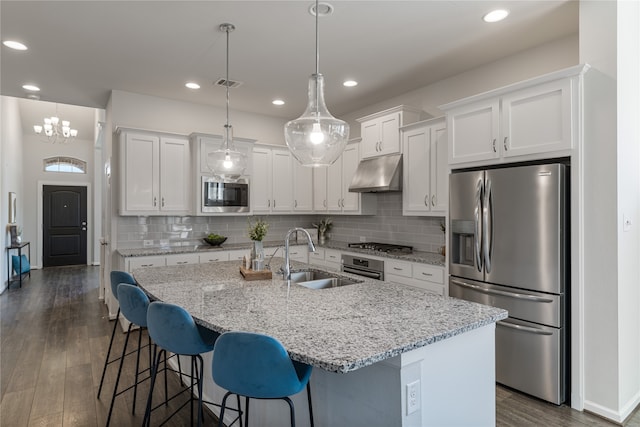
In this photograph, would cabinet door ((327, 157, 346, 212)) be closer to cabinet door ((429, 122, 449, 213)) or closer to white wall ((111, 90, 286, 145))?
white wall ((111, 90, 286, 145))

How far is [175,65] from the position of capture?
12.5ft

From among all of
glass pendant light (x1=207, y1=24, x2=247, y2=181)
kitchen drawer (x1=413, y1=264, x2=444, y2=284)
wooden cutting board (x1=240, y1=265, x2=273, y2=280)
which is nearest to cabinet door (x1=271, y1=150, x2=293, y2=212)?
glass pendant light (x1=207, y1=24, x2=247, y2=181)

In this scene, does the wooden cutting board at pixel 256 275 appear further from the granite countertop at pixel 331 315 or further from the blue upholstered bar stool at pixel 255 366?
the blue upholstered bar stool at pixel 255 366

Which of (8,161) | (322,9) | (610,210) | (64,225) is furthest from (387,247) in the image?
(64,225)

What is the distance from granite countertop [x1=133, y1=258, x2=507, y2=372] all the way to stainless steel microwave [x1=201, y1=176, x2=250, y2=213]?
228 centimetres

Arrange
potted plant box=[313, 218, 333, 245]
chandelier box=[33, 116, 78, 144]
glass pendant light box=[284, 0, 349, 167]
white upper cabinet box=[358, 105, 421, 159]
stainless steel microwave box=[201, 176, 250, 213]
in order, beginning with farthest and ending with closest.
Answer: chandelier box=[33, 116, 78, 144]
potted plant box=[313, 218, 333, 245]
stainless steel microwave box=[201, 176, 250, 213]
white upper cabinet box=[358, 105, 421, 159]
glass pendant light box=[284, 0, 349, 167]

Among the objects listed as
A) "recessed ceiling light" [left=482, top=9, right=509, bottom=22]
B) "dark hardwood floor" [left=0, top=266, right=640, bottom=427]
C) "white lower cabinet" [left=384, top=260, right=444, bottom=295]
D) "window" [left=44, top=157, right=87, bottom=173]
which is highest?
"recessed ceiling light" [left=482, top=9, right=509, bottom=22]

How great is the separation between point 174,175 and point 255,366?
3.88 meters

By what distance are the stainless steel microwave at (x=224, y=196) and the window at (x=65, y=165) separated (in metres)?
7.06

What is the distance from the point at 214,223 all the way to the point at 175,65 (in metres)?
2.29

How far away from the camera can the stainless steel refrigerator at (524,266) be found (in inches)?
103

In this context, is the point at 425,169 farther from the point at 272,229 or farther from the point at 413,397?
the point at 413,397

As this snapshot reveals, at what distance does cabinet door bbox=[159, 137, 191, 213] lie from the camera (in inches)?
185

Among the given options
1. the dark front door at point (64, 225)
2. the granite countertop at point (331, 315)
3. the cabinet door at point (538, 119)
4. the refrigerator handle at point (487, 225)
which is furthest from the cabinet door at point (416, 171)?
the dark front door at point (64, 225)
